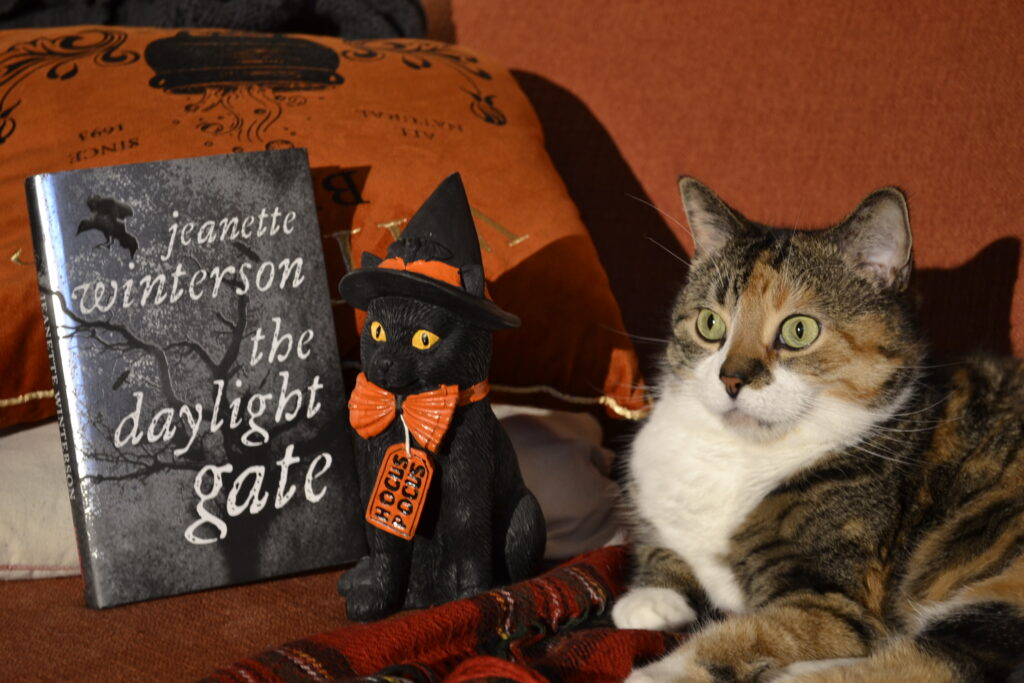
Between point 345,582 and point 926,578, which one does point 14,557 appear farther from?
point 926,578

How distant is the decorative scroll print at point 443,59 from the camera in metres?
1.34

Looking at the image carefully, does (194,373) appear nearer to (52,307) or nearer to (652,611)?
(52,307)

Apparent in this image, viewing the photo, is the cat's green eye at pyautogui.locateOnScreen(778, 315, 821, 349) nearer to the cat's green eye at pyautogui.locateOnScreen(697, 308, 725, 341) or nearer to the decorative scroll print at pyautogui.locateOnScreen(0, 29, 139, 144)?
the cat's green eye at pyautogui.locateOnScreen(697, 308, 725, 341)

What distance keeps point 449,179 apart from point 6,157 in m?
0.56

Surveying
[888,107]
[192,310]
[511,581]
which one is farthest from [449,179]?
[888,107]

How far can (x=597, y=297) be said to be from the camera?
126cm

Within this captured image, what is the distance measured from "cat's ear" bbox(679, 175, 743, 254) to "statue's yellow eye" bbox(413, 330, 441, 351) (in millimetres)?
402

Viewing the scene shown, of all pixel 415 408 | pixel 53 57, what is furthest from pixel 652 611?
pixel 53 57

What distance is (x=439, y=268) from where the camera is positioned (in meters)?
0.94

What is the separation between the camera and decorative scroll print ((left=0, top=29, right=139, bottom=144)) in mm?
1151

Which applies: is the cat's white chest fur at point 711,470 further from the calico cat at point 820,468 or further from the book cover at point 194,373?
the book cover at point 194,373

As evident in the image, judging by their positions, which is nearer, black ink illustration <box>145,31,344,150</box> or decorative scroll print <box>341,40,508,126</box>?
black ink illustration <box>145,31,344,150</box>

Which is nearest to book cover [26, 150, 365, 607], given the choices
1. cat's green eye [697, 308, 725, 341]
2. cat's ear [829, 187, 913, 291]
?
cat's green eye [697, 308, 725, 341]

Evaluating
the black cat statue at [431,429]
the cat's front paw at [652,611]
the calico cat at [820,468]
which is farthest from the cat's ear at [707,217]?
the cat's front paw at [652,611]
